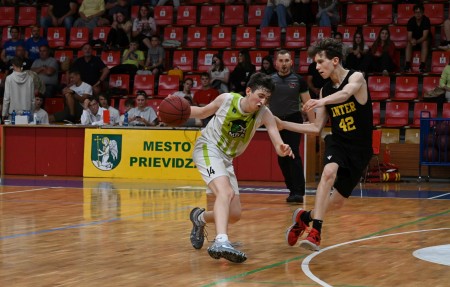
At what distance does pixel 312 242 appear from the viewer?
7531mm

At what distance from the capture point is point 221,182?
24.8 ft

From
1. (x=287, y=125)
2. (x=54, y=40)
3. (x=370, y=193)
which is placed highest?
(x=54, y=40)

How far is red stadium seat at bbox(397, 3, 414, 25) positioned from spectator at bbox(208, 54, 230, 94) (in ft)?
13.3

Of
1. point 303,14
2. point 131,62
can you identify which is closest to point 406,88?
point 303,14

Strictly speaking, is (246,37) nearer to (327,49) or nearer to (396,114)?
(396,114)

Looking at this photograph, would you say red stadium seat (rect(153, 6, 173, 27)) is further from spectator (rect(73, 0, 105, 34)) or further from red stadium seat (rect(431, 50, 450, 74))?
red stadium seat (rect(431, 50, 450, 74))

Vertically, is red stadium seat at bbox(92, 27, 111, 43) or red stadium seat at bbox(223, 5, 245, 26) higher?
red stadium seat at bbox(223, 5, 245, 26)


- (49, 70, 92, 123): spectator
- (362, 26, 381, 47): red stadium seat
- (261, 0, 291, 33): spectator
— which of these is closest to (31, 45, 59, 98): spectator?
(49, 70, 92, 123): spectator

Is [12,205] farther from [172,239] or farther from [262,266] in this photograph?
[262,266]

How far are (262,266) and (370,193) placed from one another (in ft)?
25.2

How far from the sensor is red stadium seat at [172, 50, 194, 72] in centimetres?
2092

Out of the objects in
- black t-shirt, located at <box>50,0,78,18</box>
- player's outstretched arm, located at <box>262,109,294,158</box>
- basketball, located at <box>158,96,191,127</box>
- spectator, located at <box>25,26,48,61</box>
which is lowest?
player's outstretched arm, located at <box>262,109,294,158</box>

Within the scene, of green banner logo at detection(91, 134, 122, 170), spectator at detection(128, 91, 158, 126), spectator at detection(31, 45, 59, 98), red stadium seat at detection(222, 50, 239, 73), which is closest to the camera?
green banner logo at detection(91, 134, 122, 170)

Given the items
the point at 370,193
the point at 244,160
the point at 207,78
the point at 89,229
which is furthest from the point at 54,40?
A: the point at 89,229
